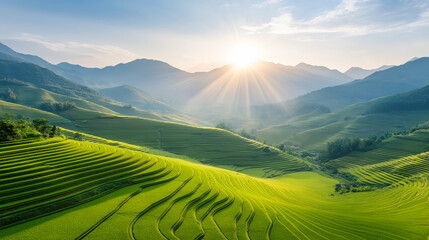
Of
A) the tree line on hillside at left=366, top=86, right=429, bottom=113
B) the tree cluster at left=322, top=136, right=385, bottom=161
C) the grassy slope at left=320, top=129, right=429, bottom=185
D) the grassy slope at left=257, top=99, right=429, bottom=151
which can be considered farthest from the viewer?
the tree line on hillside at left=366, top=86, right=429, bottom=113

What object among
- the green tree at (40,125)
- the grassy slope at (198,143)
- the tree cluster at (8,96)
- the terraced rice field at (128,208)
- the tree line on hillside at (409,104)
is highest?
the tree line on hillside at (409,104)

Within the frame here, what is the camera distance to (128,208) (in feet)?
58.4

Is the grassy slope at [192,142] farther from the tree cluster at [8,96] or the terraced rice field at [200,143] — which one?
the tree cluster at [8,96]

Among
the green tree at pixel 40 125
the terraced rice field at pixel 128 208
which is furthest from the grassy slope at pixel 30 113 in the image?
the terraced rice field at pixel 128 208

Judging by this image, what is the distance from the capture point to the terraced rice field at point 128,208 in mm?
14961

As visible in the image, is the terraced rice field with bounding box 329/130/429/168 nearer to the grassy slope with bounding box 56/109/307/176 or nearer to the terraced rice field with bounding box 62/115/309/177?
the terraced rice field with bounding box 62/115/309/177

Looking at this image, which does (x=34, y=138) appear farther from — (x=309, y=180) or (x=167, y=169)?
(x=309, y=180)

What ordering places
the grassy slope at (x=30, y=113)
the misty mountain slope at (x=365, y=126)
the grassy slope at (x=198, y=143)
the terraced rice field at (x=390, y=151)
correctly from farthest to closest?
1. the misty mountain slope at (x=365, y=126)
2. the grassy slope at (x=30, y=113)
3. the terraced rice field at (x=390, y=151)
4. the grassy slope at (x=198, y=143)

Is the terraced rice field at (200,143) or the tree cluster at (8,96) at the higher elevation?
the tree cluster at (8,96)

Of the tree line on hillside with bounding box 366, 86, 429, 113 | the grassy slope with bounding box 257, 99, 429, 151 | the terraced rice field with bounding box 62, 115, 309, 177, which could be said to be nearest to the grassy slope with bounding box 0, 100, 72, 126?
the terraced rice field with bounding box 62, 115, 309, 177

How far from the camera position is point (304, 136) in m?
150

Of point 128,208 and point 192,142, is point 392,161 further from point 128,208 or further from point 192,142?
point 128,208

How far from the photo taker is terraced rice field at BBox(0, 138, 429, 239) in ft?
49.1

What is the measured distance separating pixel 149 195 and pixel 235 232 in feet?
30.4
